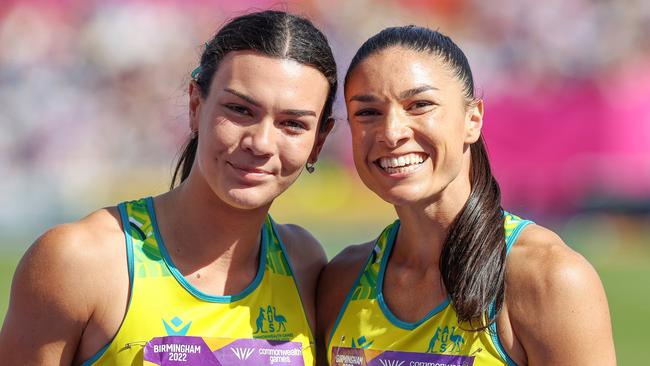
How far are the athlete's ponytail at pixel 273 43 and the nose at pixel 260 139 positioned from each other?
22 cm

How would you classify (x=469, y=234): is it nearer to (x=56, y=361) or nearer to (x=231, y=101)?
(x=231, y=101)

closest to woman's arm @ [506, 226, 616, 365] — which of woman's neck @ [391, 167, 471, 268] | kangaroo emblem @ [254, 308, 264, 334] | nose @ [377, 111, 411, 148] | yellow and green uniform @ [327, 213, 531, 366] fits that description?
yellow and green uniform @ [327, 213, 531, 366]

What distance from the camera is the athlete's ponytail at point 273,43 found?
3105 millimetres

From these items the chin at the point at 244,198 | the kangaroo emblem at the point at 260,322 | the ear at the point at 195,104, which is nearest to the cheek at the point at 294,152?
the chin at the point at 244,198

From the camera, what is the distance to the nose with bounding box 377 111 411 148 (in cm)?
307

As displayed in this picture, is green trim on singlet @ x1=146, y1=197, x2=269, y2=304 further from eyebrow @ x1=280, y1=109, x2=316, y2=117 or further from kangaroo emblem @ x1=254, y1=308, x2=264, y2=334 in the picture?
eyebrow @ x1=280, y1=109, x2=316, y2=117

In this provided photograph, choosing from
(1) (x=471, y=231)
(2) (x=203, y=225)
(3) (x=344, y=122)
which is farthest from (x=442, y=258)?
(3) (x=344, y=122)

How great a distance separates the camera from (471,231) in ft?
10.4

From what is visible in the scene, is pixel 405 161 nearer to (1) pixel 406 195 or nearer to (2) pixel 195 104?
(1) pixel 406 195

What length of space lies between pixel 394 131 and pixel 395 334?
0.65 m

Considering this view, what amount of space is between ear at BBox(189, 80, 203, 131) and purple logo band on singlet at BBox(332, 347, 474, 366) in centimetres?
89

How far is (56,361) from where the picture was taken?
2.96 metres

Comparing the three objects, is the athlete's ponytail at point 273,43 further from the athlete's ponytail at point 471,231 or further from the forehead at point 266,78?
the athlete's ponytail at point 471,231

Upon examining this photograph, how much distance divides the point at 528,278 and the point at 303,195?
8.88 metres
